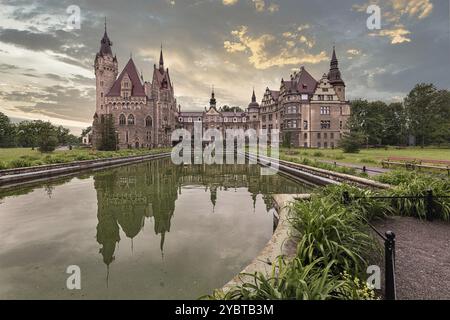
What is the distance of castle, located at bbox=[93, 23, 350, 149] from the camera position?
5553 cm

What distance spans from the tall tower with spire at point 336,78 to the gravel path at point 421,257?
58222 millimetres

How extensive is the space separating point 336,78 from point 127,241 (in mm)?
63672

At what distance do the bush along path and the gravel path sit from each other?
0.22m

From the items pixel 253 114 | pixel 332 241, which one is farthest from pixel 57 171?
pixel 253 114

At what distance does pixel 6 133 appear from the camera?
255 feet

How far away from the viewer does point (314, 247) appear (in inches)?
157

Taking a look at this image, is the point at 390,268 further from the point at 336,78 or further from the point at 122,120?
the point at 122,120

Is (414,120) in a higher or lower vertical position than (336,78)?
lower

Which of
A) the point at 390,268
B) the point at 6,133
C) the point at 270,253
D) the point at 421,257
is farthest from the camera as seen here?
the point at 6,133

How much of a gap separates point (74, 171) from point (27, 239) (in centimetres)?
1623

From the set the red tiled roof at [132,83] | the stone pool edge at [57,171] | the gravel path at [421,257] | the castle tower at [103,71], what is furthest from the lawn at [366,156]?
the castle tower at [103,71]

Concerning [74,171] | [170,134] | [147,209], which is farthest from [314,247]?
[170,134]

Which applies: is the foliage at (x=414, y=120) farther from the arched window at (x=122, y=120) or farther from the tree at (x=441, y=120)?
the arched window at (x=122, y=120)
